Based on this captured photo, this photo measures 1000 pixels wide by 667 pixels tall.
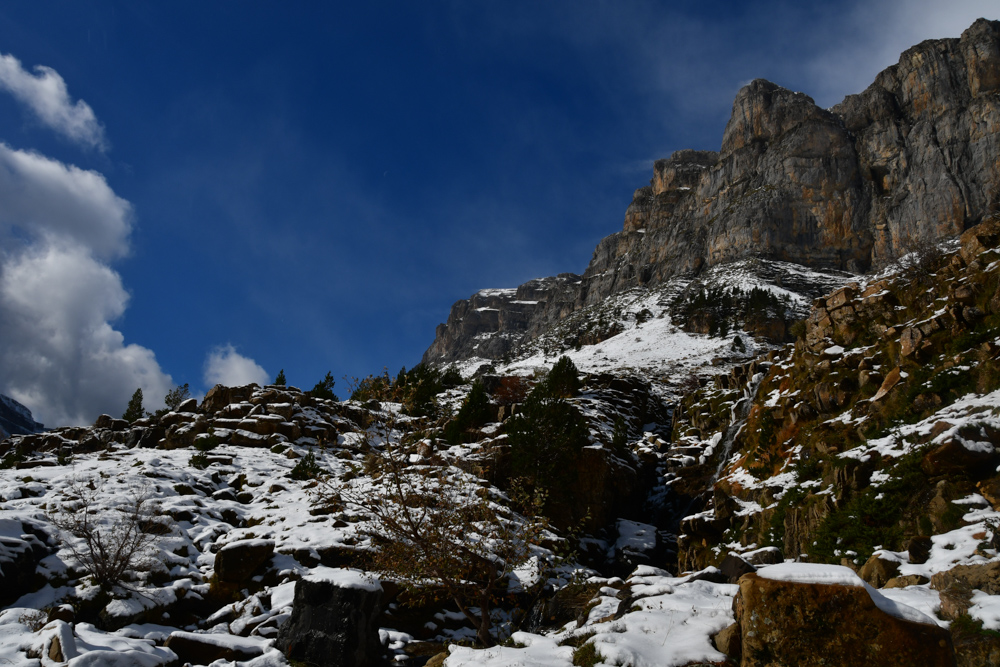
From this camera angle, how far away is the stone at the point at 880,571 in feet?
29.4

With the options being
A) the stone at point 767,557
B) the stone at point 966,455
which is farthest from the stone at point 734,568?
the stone at point 966,455

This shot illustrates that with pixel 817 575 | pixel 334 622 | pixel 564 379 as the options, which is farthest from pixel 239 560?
pixel 564 379

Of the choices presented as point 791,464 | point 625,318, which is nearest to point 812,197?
point 625,318

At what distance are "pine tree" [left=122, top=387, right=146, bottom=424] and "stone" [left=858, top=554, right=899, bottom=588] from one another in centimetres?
4082

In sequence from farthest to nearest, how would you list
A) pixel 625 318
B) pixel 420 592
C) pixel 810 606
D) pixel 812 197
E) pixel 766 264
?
pixel 812 197, pixel 766 264, pixel 625 318, pixel 420 592, pixel 810 606

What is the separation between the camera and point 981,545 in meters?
8.75

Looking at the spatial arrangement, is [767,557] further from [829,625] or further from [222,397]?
[222,397]

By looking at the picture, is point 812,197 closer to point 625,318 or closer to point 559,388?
point 625,318

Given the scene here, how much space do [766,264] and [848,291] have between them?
8781cm

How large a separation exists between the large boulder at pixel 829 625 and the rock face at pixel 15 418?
612 feet

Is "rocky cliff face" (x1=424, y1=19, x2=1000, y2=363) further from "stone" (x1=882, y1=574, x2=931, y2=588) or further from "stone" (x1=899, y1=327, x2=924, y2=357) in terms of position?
"stone" (x1=882, y1=574, x2=931, y2=588)

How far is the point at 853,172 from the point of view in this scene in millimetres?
110062

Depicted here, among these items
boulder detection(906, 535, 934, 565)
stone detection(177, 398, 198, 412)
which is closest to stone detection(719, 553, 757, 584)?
boulder detection(906, 535, 934, 565)

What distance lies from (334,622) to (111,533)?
931 cm
